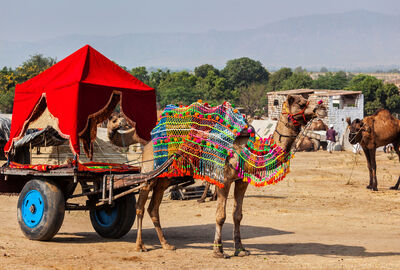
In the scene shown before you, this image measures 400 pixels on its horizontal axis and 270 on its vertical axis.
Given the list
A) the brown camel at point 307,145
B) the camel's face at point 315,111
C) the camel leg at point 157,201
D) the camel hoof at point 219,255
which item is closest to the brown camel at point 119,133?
the camel leg at point 157,201

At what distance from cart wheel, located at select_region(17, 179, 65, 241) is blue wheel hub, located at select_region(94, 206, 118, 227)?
134 centimetres

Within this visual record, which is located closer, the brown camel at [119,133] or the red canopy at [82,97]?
the red canopy at [82,97]

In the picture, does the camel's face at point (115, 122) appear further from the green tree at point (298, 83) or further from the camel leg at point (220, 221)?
the green tree at point (298, 83)

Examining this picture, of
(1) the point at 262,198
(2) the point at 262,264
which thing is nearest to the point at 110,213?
(2) the point at 262,264

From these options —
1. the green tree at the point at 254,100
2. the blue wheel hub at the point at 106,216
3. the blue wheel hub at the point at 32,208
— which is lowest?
the blue wheel hub at the point at 106,216

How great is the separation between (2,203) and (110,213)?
5.68 m

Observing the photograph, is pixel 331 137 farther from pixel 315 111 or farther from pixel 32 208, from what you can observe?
pixel 32 208

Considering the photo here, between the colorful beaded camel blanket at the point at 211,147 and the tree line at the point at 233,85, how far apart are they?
45.3 metres

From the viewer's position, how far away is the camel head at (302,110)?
350 inches

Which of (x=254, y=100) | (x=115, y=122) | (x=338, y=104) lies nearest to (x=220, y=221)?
(x=115, y=122)

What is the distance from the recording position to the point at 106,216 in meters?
11.0

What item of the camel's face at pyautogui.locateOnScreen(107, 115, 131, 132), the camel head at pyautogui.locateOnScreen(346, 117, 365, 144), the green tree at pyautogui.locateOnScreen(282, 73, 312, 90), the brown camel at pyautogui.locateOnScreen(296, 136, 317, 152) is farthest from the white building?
the camel's face at pyautogui.locateOnScreen(107, 115, 131, 132)

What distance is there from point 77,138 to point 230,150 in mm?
2494

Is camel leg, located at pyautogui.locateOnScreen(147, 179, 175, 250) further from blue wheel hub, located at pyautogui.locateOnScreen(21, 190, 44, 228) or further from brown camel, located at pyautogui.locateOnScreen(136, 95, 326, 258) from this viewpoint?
blue wheel hub, located at pyautogui.locateOnScreen(21, 190, 44, 228)
